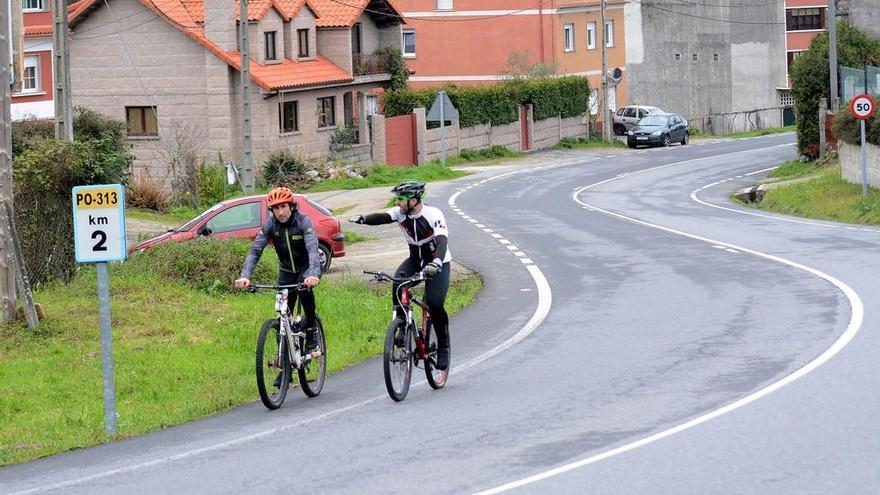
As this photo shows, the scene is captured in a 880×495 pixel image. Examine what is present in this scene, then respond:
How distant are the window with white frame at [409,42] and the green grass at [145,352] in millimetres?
50687

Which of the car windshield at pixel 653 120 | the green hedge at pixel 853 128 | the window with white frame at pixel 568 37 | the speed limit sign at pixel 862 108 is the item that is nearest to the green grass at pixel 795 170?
the green hedge at pixel 853 128

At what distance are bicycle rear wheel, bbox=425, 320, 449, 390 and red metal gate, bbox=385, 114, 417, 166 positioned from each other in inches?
1590

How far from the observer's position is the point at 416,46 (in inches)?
2790

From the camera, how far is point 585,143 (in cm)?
6669

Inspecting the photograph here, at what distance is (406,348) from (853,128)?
85.2ft

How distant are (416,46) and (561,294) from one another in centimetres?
5274

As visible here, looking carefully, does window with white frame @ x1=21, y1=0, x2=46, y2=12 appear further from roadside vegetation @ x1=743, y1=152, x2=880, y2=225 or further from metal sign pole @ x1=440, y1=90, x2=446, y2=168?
roadside vegetation @ x1=743, y1=152, x2=880, y2=225

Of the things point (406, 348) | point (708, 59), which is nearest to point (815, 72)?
point (708, 59)

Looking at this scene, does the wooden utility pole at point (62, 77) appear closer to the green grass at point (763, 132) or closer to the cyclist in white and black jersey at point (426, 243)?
the cyclist in white and black jersey at point (426, 243)

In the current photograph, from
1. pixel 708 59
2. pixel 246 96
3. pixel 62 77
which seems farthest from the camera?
pixel 708 59

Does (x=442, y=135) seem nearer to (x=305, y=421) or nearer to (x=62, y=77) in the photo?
(x=62, y=77)

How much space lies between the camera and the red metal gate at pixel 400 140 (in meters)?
52.8

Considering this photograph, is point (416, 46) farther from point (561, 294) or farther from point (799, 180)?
point (561, 294)

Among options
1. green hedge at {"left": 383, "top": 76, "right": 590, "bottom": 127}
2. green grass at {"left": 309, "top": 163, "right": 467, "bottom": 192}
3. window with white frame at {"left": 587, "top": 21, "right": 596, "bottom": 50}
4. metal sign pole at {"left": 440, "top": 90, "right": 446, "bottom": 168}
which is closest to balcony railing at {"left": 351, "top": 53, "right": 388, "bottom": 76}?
green hedge at {"left": 383, "top": 76, "right": 590, "bottom": 127}
